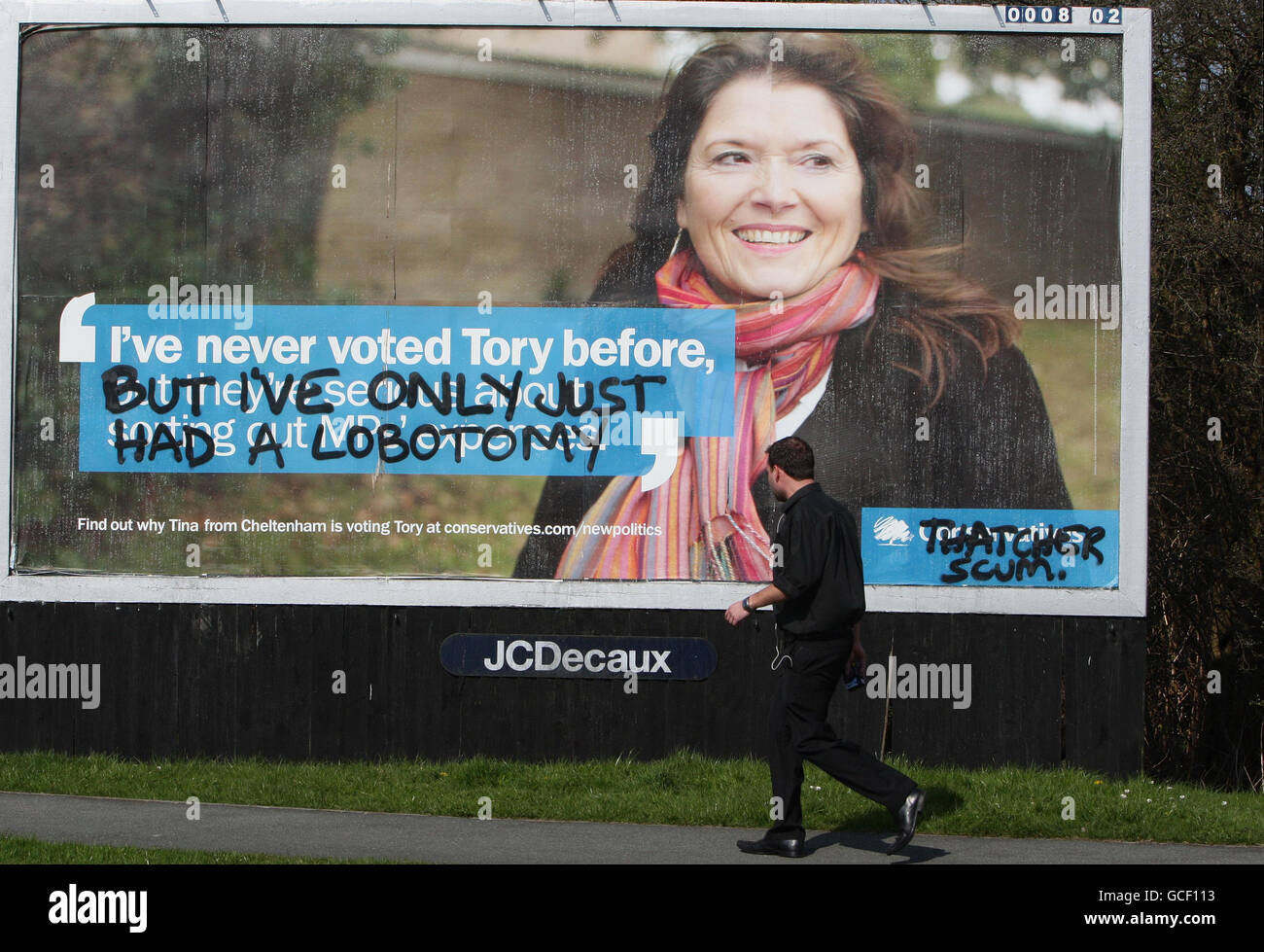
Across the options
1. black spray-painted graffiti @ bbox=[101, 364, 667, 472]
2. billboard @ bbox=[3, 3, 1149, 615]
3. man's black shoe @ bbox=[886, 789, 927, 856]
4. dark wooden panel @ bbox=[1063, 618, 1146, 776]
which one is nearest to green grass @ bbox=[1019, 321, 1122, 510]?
billboard @ bbox=[3, 3, 1149, 615]

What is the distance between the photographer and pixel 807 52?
412 inches

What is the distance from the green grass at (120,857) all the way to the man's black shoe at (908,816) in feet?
8.21

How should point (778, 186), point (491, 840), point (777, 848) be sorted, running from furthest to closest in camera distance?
1. point (778, 186)
2. point (491, 840)
3. point (777, 848)

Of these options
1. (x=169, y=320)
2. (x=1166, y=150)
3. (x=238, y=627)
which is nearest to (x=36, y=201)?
(x=169, y=320)

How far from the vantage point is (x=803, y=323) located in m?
10.4

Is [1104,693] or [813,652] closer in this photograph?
[813,652]

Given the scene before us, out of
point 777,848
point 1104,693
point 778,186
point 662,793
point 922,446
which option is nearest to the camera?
point 777,848

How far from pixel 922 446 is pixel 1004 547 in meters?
0.84

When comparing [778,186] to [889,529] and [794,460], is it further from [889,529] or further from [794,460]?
[794,460]

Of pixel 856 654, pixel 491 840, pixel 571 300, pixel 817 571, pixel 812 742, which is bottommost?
pixel 491 840

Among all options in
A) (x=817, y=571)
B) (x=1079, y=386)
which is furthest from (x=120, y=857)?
(x=1079, y=386)

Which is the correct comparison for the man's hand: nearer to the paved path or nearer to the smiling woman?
the paved path

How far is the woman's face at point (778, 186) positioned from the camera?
10438 mm

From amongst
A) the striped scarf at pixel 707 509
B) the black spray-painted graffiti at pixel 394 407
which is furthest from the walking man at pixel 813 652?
the black spray-painted graffiti at pixel 394 407
